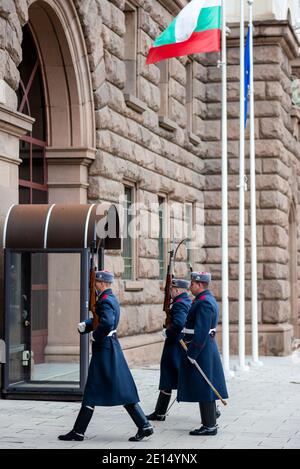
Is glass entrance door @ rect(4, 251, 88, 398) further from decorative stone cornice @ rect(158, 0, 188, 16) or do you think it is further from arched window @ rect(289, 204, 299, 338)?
arched window @ rect(289, 204, 299, 338)

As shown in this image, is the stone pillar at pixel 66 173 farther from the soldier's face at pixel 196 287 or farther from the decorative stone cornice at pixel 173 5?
the decorative stone cornice at pixel 173 5

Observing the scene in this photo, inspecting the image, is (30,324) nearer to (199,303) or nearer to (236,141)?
(199,303)

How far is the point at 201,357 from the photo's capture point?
1220cm

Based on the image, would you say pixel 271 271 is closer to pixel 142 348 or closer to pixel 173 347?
pixel 142 348

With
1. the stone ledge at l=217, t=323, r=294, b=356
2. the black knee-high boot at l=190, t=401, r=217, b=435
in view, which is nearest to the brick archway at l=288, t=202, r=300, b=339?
the stone ledge at l=217, t=323, r=294, b=356

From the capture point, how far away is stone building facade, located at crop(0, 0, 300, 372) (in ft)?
57.9

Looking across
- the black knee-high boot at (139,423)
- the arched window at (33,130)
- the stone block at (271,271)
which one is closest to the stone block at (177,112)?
the stone block at (271,271)

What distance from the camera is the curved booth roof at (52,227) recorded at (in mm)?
14398

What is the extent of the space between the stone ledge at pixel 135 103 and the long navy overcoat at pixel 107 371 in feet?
29.6

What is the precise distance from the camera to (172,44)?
62.3ft
